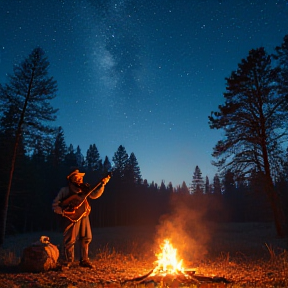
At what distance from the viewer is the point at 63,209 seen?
27.0ft

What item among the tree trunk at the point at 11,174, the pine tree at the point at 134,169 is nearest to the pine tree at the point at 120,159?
the pine tree at the point at 134,169

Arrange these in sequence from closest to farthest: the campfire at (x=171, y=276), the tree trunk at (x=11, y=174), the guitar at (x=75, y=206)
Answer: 1. the campfire at (x=171, y=276)
2. the guitar at (x=75, y=206)
3. the tree trunk at (x=11, y=174)

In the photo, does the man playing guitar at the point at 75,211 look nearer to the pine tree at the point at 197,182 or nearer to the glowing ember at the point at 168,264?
the glowing ember at the point at 168,264

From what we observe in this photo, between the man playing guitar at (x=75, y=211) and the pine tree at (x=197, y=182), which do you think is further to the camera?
the pine tree at (x=197, y=182)

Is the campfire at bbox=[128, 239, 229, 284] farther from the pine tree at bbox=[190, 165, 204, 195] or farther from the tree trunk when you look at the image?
the pine tree at bbox=[190, 165, 204, 195]

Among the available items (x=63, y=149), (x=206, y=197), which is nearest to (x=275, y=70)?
(x=63, y=149)

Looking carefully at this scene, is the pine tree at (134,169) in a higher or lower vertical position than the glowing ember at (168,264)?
higher

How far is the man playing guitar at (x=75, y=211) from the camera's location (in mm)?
8172

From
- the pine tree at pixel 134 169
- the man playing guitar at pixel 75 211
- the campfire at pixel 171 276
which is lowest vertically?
the campfire at pixel 171 276

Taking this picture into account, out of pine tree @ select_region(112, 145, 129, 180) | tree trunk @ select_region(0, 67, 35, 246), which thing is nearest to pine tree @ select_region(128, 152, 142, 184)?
pine tree @ select_region(112, 145, 129, 180)

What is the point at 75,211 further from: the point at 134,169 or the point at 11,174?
the point at 134,169

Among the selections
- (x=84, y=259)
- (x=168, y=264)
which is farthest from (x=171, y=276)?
(x=84, y=259)

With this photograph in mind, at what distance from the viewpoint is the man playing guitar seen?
8.17 m

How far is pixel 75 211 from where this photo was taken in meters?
8.31
